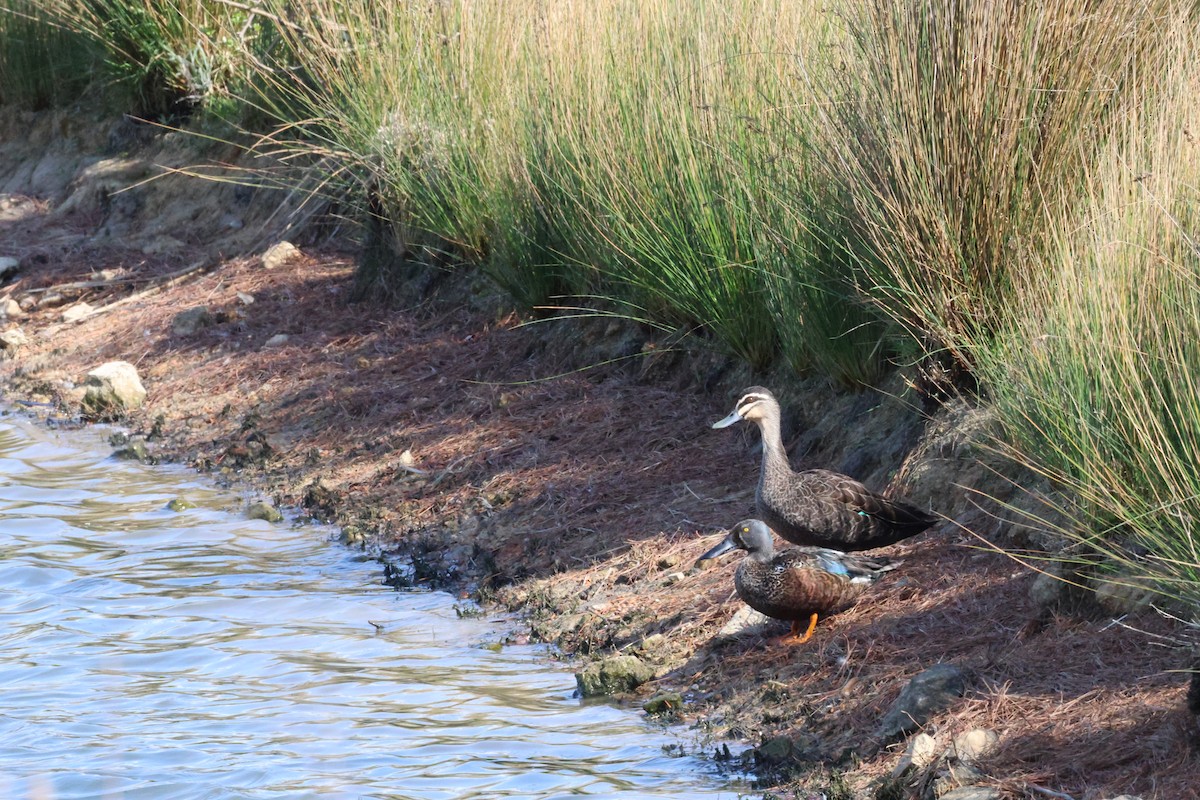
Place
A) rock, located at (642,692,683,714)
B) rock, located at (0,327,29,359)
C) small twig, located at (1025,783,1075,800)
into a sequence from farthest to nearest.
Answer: rock, located at (0,327,29,359) < rock, located at (642,692,683,714) < small twig, located at (1025,783,1075,800)

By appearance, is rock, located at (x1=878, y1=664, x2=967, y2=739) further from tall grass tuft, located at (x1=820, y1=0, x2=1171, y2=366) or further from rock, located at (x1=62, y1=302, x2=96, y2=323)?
rock, located at (x1=62, y1=302, x2=96, y2=323)

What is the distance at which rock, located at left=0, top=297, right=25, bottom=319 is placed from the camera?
1114 cm

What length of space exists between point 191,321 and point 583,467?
414 cm

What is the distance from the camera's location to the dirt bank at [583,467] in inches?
172

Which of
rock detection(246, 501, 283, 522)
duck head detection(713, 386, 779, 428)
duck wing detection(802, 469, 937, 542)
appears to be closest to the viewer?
duck wing detection(802, 469, 937, 542)

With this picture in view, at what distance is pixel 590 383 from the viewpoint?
7.85 metres

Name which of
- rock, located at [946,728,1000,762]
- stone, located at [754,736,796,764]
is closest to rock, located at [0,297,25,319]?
stone, located at [754,736,796,764]

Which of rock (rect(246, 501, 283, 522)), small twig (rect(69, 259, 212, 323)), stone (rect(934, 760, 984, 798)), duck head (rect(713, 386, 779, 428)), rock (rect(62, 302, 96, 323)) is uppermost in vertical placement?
duck head (rect(713, 386, 779, 428))

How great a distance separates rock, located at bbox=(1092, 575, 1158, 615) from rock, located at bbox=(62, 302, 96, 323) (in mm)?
8300

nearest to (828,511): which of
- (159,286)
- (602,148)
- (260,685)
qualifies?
(260,685)

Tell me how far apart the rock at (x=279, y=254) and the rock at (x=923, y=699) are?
7274 mm

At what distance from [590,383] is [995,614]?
131 inches

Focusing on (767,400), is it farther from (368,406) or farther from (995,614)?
(368,406)

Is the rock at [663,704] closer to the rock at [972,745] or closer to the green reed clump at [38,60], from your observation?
the rock at [972,745]
